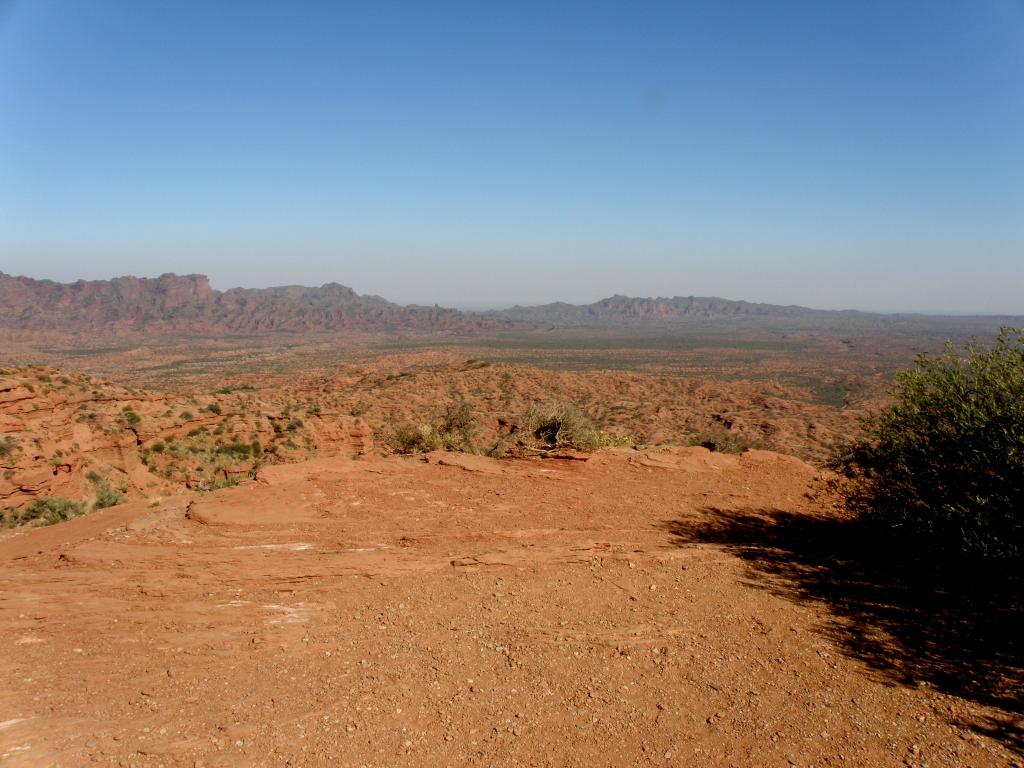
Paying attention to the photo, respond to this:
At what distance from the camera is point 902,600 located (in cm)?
766

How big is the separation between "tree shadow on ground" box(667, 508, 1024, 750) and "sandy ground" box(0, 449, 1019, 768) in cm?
25

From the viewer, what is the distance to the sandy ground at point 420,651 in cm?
482

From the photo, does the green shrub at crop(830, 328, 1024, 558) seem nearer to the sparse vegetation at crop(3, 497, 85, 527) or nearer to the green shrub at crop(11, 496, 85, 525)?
the sparse vegetation at crop(3, 497, 85, 527)

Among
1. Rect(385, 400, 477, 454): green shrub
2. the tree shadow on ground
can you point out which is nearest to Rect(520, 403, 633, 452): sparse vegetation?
Rect(385, 400, 477, 454): green shrub

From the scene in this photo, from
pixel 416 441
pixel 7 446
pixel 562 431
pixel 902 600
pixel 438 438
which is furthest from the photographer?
pixel 416 441

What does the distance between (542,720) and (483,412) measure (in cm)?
3569

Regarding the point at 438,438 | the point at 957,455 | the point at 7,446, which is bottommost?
the point at 438,438

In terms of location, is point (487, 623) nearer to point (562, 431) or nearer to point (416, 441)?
point (562, 431)

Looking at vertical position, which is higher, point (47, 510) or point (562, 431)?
point (562, 431)

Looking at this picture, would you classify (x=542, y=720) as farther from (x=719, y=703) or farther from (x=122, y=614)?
(x=122, y=614)

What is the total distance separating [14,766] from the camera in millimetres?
4215

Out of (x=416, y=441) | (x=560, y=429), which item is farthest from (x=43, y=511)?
(x=560, y=429)

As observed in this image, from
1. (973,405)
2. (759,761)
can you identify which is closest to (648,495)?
(973,405)

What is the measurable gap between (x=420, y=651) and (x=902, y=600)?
646cm
